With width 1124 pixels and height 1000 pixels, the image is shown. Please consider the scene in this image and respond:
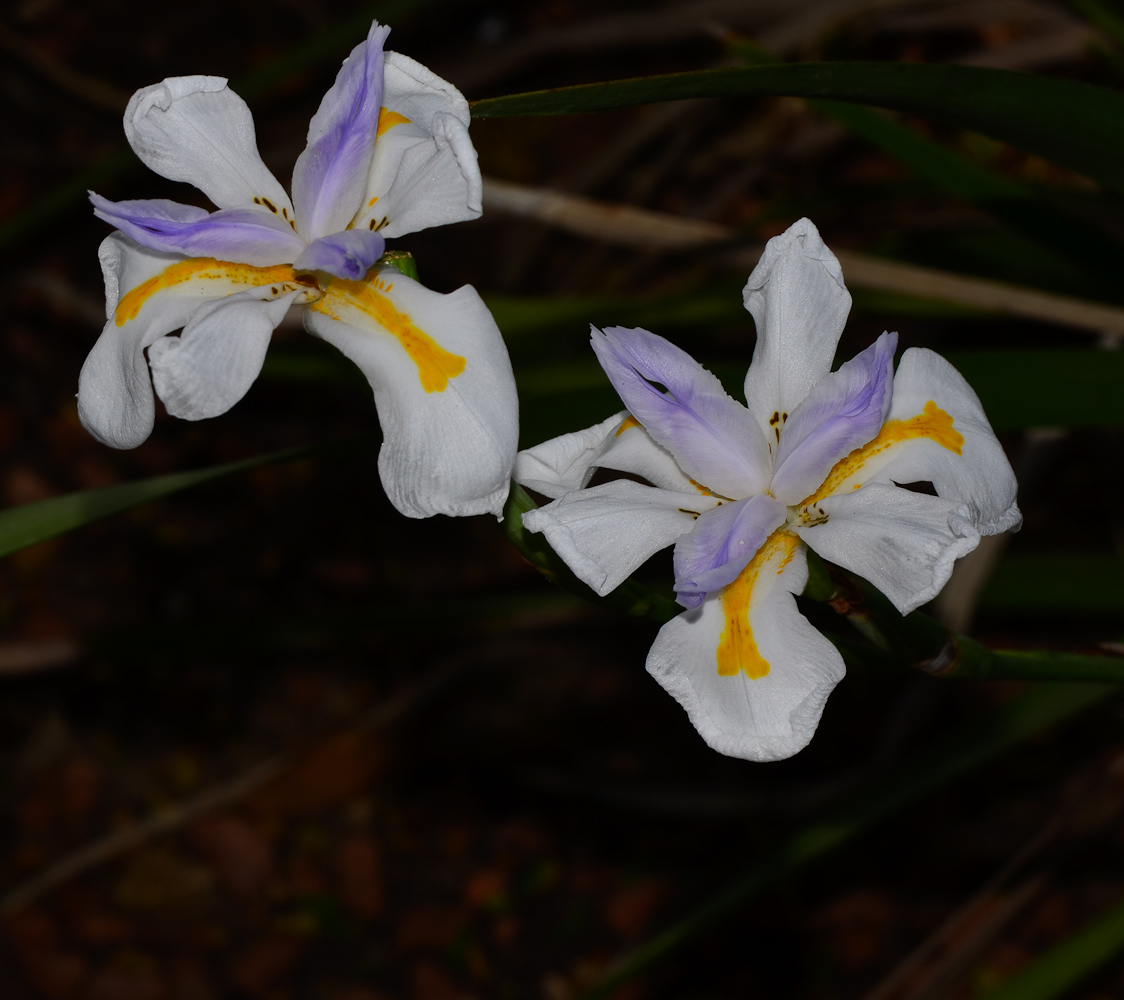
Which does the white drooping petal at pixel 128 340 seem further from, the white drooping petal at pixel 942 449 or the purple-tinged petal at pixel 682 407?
the white drooping petal at pixel 942 449

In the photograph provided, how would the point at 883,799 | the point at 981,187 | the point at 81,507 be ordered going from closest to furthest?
the point at 81,507 → the point at 981,187 → the point at 883,799

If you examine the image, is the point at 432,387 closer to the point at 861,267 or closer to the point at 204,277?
the point at 204,277

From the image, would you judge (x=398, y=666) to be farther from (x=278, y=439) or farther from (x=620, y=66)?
(x=620, y=66)

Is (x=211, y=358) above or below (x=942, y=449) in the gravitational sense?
above

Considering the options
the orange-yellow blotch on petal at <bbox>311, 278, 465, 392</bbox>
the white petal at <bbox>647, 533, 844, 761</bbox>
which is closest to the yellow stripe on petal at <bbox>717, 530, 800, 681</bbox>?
the white petal at <bbox>647, 533, 844, 761</bbox>

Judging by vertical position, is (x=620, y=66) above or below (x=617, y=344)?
below

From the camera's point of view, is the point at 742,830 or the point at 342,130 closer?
the point at 342,130

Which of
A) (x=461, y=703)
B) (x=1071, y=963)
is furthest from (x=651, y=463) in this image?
(x=461, y=703)

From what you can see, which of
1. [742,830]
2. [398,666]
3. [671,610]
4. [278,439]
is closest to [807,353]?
[671,610]
